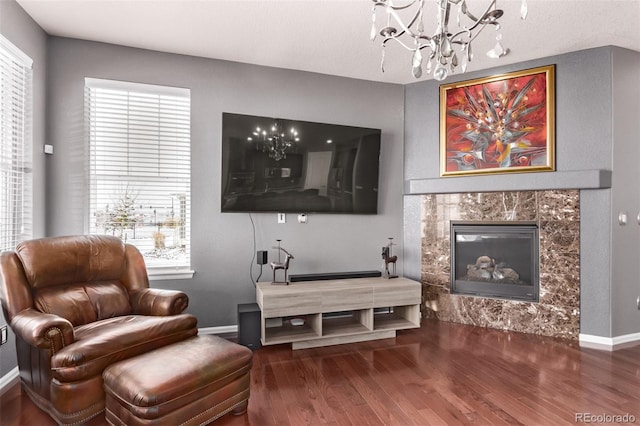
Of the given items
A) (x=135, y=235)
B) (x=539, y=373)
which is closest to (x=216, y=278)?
(x=135, y=235)

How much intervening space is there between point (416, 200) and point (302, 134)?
1503 millimetres

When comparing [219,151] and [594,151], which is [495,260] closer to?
[594,151]

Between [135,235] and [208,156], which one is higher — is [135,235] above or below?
below

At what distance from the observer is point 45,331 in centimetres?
190

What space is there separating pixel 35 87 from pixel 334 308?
301 centimetres

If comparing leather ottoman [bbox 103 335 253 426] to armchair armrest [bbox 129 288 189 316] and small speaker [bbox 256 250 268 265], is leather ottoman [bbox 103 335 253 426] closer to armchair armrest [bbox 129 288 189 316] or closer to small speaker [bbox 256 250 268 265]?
armchair armrest [bbox 129 288 189 316]

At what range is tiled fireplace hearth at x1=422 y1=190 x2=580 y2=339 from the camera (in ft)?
10.8

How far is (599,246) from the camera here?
3.19 metres

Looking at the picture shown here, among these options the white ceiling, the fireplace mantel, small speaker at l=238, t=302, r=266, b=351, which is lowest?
small speaker at l=238, t=302, r=266, b=351

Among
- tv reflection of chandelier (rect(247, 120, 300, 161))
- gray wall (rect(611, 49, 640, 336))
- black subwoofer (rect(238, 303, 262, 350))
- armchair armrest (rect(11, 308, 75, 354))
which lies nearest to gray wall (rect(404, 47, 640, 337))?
gray wall (rect(611, 49, 640, 336))

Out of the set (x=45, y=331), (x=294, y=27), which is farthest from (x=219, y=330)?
(x=294, y=27)

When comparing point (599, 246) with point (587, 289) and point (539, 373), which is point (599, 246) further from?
point (539, 373)

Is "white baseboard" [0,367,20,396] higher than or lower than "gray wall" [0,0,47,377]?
lower

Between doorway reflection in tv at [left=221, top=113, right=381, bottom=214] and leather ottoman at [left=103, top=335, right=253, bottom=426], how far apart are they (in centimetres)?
163
